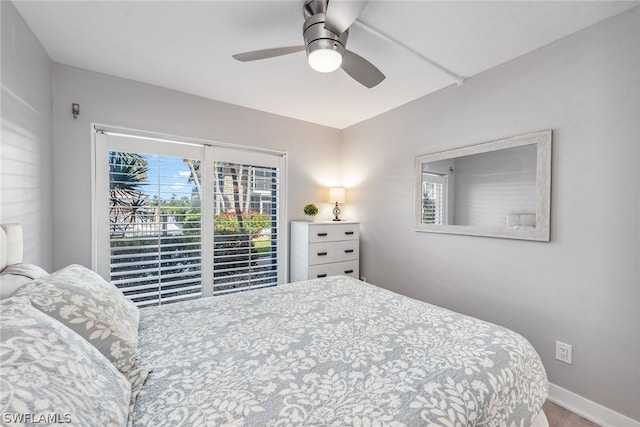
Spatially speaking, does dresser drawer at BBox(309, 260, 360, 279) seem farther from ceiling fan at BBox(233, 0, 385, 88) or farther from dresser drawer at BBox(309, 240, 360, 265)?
ceiling fan at BBox(233, 0, 385, 88)

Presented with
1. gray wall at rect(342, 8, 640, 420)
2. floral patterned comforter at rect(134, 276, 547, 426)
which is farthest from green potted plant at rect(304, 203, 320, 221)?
floral patterned comforter at rect(134, 276, 547, 426)

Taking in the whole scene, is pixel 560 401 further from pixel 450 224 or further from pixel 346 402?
pixel 346 402

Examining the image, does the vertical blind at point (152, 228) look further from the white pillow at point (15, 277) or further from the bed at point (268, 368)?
the white pillow at point (15, 277)

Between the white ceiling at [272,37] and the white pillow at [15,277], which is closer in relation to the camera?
the white pillow at [15,277]

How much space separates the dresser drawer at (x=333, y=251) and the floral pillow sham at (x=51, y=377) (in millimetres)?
2319

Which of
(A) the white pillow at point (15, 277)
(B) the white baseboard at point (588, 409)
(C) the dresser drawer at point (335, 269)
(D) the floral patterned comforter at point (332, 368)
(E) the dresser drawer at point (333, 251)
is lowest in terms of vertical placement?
(B) the white baseboard at point (588, 409)

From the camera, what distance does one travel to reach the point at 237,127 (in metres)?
3.01

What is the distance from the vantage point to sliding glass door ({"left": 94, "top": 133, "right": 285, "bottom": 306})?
7.95 ft

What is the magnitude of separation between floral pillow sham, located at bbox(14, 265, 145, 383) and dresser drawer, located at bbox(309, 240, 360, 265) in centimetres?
208

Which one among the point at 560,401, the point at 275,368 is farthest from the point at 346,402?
the point at 560,401

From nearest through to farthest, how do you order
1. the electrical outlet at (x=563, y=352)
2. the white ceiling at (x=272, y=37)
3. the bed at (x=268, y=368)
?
the bed at (x=268, y=368) < the white ceiling at (x=272, y=37) < the electrical outlet at (x=563, y=352)

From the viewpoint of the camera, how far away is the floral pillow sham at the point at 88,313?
2.89 feet

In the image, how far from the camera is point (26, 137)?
1731 mm

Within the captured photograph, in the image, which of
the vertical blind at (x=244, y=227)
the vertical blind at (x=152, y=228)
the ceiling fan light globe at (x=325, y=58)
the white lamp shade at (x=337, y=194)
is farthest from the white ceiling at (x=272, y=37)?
the white lamp shade at (x=337, y=194)
